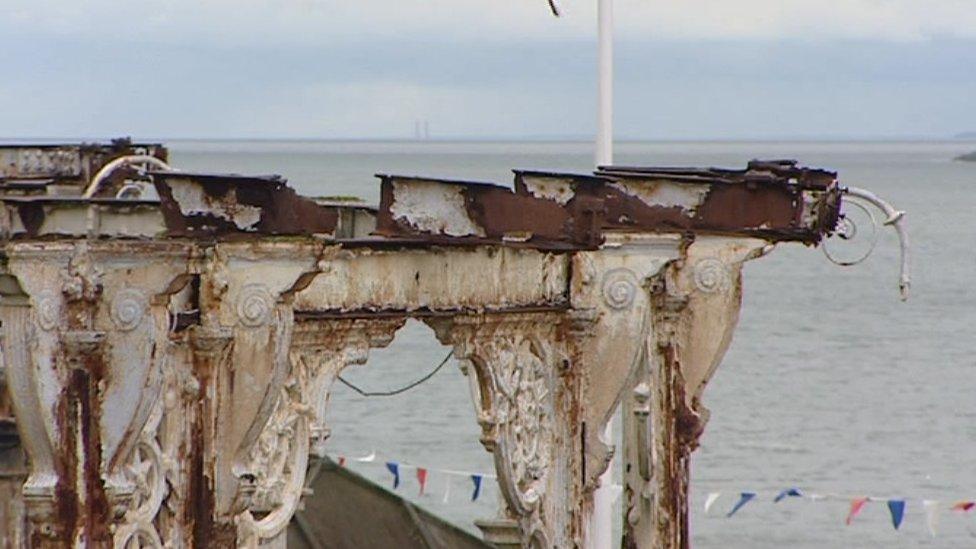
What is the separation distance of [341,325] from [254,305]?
120cm

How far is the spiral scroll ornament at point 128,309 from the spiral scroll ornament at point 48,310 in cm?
23

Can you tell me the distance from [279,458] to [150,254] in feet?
6.55

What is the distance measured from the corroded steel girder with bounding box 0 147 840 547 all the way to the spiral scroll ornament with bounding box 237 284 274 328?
1 cm

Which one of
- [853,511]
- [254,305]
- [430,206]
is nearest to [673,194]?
[430,206]

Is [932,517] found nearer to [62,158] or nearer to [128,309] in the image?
[62,158]

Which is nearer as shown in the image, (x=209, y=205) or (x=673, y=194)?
(x=209, y=205)

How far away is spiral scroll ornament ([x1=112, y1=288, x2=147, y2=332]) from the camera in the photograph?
38.2 feet

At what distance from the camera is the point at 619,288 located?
15680 millimetres

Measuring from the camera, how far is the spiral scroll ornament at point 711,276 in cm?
1625

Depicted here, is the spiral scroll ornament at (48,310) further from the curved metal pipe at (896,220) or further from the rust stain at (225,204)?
the curved metal pipe at (896,220)

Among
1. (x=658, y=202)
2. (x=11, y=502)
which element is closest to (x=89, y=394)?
(x=11, y=502)

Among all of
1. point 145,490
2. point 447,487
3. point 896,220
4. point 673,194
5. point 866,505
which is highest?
point 673,194

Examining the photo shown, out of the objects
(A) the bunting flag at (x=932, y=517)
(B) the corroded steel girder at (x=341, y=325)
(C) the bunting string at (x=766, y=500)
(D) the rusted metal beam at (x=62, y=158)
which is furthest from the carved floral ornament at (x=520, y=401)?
(A) the bunting flag at (x=932, y=517)

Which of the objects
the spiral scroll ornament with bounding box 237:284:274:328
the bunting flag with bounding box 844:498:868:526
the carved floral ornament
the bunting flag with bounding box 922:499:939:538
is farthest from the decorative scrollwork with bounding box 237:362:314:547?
the bunting flag with bounding box 844:498:868:526
